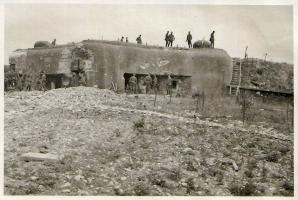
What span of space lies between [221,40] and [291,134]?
1.91 metres

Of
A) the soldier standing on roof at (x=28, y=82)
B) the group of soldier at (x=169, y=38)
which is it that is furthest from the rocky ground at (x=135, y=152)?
the soldier standing on roof at (x=28, y=82)

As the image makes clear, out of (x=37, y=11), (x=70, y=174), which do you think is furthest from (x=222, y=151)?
(x=37, y=11)

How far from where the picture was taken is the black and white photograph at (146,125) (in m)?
4.91

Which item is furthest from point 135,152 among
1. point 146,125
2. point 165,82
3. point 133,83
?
point 165,82

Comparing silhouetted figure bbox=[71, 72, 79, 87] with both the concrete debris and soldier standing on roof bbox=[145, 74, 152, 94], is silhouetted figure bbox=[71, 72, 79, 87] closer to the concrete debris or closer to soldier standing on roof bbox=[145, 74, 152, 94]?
soldier standing on roof bbox=[145, 74, 152, 94]

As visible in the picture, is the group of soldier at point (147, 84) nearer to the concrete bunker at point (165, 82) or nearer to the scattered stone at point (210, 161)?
the concrete bunker at point (165, 82)

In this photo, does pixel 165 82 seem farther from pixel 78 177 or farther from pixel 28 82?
pixel 78 177

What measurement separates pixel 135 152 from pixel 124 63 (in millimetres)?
4029

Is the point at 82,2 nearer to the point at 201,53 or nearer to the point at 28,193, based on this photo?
the point at 28,193

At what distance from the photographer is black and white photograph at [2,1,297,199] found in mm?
4910

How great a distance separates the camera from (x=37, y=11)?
5602 millimetres

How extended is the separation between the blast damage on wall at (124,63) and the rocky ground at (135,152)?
7.85 feet

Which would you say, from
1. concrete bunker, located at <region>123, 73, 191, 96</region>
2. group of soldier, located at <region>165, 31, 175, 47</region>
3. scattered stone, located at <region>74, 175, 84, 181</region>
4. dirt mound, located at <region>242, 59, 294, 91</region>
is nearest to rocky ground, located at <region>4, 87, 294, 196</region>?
scattered stone, located at <region>74, 175, 84, 181</region>

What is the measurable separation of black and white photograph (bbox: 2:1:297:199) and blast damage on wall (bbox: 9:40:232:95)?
0.95m
